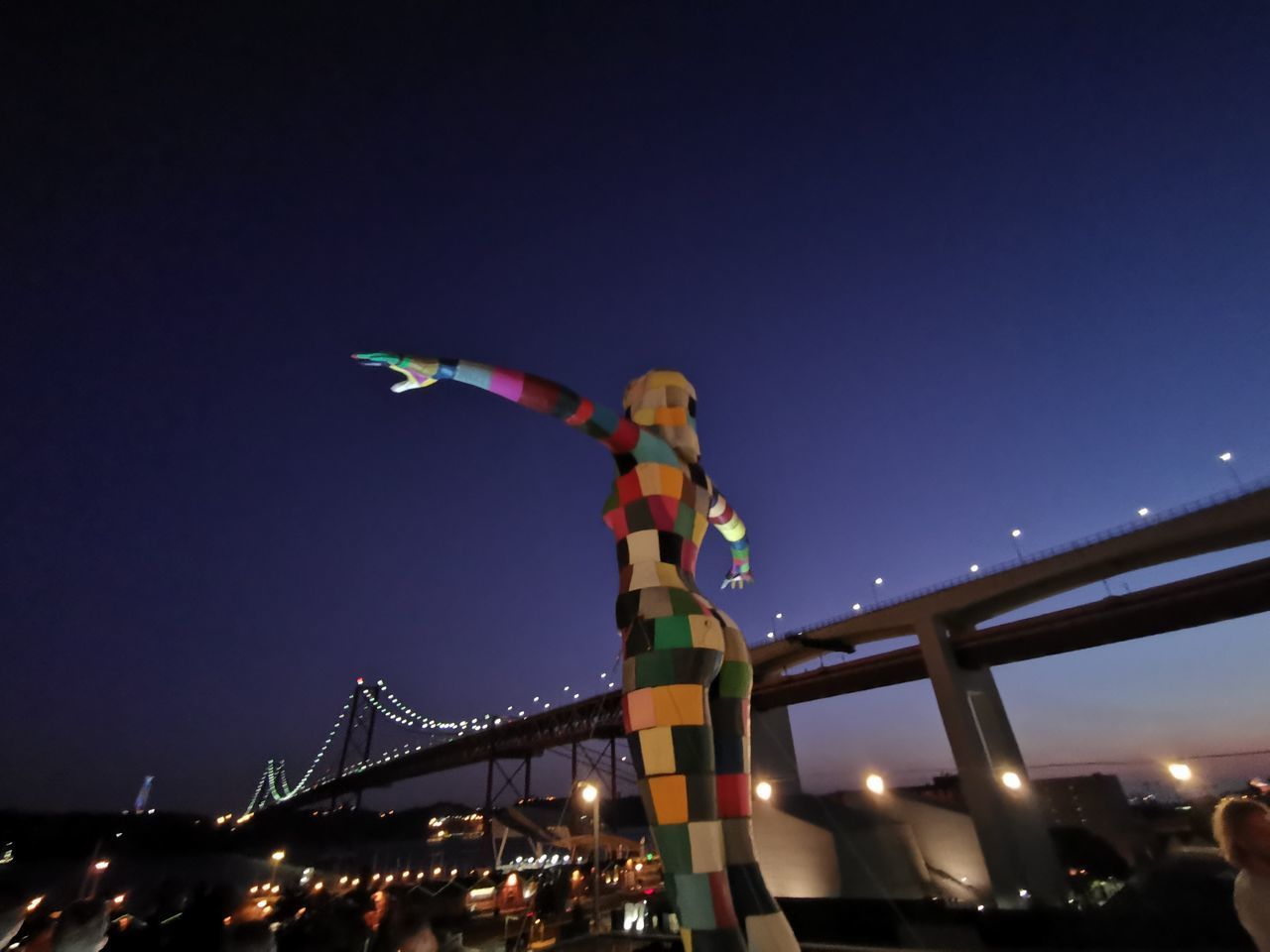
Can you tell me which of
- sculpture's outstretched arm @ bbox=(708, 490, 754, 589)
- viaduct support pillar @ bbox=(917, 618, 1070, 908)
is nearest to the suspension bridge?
viaduct support pillar @ bbox=(917, 618, 1070, 908)

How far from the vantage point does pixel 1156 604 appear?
21.7 meters

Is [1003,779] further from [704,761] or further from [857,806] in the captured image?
[704,761]

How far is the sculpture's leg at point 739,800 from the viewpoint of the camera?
135 inches

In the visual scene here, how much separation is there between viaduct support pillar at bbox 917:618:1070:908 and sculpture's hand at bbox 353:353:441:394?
2358 cm

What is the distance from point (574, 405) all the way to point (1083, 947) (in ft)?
36.7

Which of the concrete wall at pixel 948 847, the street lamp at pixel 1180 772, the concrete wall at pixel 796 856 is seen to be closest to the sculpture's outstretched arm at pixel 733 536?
the street lamp at pixel 1180 772

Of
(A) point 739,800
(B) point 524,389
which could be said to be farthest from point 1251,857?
(B) point 524,389

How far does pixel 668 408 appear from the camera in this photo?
536 centimetres

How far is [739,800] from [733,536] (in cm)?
301

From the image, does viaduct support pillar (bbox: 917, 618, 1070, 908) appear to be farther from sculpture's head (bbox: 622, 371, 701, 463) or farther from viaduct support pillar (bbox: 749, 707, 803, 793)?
sculpture's head (bbox: 622, 371, 701, 463)

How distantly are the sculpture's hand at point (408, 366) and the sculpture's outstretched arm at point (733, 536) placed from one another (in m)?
2.82

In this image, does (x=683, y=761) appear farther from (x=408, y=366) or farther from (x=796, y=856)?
(x=796, y=856)

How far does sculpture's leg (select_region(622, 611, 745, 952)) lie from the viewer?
3.35 m

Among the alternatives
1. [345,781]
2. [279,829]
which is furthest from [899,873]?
[279,829]
